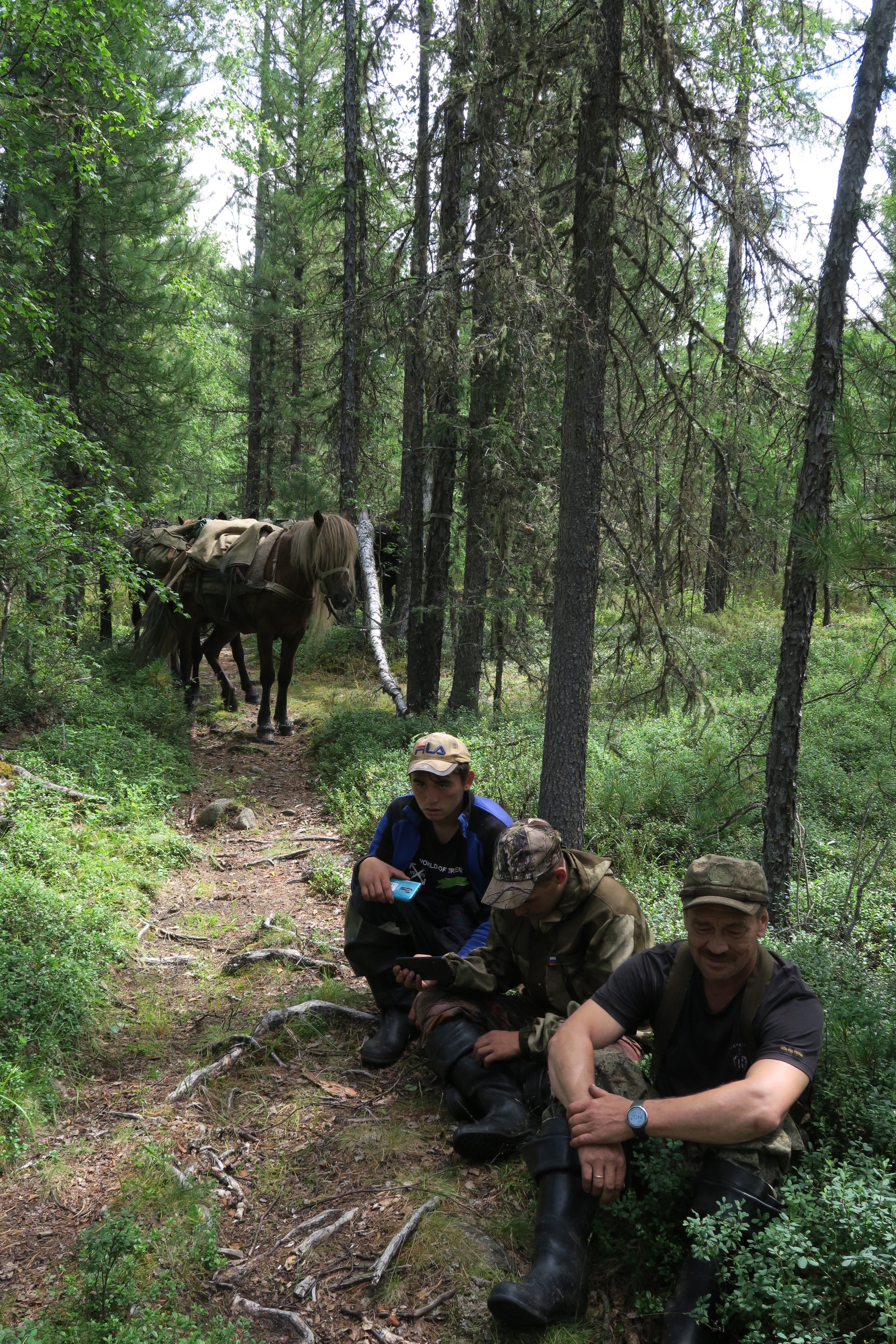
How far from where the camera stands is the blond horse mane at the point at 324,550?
361 inches

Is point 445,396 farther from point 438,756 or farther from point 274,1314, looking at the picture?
point 274,1314

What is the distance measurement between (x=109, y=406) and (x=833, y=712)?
1156 centimetres

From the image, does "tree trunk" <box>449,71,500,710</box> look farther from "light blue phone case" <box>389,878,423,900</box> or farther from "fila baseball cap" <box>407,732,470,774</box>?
"light blue phone case" <box>389,878,423,900</box>

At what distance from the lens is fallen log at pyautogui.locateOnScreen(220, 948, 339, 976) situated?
4844 mm

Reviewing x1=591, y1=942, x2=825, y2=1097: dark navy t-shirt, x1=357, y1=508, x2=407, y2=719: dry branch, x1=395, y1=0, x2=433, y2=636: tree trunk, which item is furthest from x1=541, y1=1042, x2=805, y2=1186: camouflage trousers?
x1=357, y1=508, x2=407, y2=719: dry branch

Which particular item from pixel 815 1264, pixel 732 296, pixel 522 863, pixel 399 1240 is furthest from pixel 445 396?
pixel 815 1264

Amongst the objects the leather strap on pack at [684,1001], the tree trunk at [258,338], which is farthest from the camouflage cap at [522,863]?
the tree trunk at [258,338]

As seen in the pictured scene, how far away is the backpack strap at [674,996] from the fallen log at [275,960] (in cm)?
251

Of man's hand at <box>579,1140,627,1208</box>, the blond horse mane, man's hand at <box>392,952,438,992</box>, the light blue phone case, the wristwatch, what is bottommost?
man's hand at <box>392,952,438,992</box>

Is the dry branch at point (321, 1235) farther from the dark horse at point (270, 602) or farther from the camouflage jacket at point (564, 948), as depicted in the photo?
the dark horse at point (270, 602)

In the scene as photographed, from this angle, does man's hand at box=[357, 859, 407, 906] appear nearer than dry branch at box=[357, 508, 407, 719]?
Yes

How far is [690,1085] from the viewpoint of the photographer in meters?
2.76

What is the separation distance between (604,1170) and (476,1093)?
94 centimetres

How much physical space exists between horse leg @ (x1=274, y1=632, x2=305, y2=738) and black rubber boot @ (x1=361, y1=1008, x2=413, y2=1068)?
6.34 metres
